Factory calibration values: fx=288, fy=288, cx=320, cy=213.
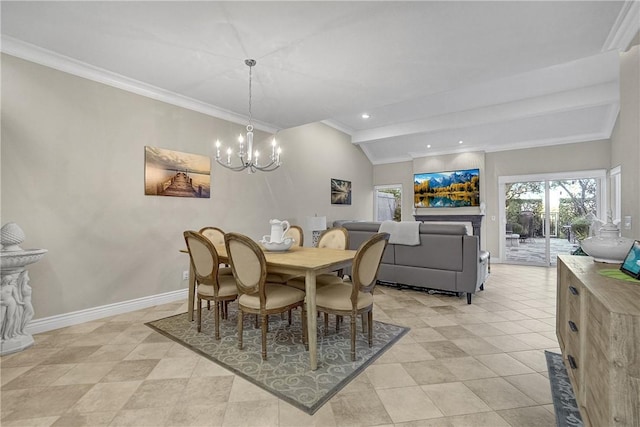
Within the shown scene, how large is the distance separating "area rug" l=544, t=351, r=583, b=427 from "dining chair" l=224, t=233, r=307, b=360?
1.81m

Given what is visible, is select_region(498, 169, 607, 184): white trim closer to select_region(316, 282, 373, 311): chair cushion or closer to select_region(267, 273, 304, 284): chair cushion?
select_region(316, 282, 373, 311): chair cushion

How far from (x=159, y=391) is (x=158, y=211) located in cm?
236

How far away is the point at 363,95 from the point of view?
3811 millimetres

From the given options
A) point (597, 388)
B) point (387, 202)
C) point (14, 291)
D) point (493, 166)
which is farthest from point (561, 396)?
point (387, 202)

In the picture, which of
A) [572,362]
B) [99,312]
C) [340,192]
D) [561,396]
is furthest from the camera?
[340,192]

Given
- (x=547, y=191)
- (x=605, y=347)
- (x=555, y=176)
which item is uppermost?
(x=555, y=176)

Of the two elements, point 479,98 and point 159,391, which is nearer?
point 159,391

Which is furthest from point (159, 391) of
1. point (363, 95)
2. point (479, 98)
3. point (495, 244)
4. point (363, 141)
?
point (495, 244)

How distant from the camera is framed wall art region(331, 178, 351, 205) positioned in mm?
6762

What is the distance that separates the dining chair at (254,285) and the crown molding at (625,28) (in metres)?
3.27

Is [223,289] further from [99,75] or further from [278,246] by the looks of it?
[99,75]

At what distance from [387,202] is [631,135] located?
636cm

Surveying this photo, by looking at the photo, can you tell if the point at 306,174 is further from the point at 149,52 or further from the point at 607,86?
the point at 607,86

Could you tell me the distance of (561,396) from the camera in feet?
5.96
